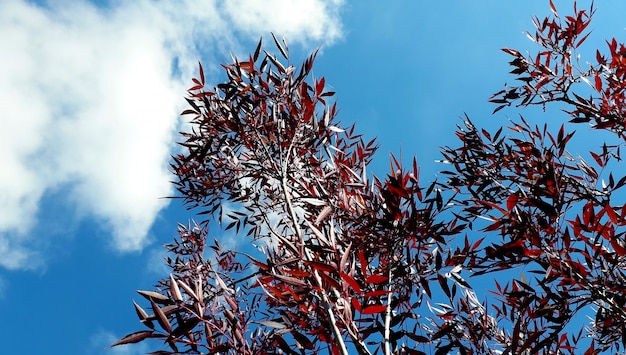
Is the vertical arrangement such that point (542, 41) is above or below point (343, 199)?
above

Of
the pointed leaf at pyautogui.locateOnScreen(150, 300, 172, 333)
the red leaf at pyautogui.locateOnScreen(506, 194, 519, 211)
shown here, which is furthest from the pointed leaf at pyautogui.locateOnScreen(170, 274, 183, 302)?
the red leaf at pyautogui.locateOnScreen(506, 194, 519, 211)

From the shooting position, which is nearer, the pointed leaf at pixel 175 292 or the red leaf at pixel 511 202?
the pointed leaf at pixel 175 292

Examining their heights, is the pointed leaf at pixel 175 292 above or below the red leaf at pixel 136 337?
above

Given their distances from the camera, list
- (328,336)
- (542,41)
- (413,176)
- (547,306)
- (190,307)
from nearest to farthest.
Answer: (190,307) < (328,336) < (413,176) < (547,306) < (542,41)

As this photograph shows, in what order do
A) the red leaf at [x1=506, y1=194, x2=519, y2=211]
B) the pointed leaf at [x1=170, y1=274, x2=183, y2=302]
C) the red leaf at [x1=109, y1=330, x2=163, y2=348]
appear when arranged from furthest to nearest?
the red leaf at [x1=506, y1=194, x2=519, y2=211], the pointed leaf at [x1=170, y1=274, x2=183, y2=302], the red leaf at [x1=109, y1=330, x2=163, y2=348]

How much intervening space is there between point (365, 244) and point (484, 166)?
170cm

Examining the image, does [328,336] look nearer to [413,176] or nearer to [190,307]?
[190,307]

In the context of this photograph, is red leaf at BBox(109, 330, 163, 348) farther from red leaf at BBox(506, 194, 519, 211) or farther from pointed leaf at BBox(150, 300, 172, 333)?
red leaf at BBox(506, 194, 519, 211)

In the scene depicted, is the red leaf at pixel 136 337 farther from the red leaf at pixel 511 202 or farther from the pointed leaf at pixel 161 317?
the red leaf at pixel 511 202

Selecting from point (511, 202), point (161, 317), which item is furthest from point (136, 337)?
point (511, 202)

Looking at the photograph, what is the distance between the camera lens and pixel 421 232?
2.43m

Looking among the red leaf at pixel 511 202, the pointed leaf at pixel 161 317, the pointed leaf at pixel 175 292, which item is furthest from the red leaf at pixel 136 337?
the red leaf at pixel 511 202

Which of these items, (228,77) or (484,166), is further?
(484,166)

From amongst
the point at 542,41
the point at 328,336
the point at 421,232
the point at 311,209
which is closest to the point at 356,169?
the point at 311,209
